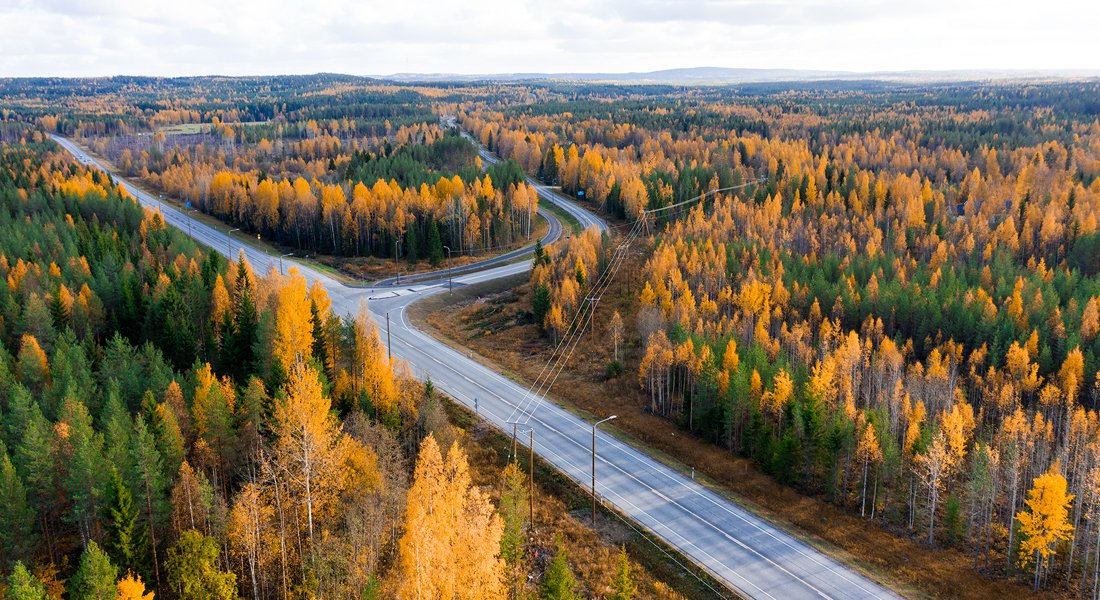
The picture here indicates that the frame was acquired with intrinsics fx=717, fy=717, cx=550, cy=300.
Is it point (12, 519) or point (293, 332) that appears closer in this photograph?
point (12, 519)

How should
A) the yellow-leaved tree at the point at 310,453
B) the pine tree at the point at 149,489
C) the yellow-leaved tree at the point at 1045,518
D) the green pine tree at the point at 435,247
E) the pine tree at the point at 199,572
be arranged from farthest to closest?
the green pine tree at the point at 435,247, the yellow-leaved tree at the point at 1045,518, the yellow-leaved tree at the point at 310,453, the pine tree at the point at 149,489, the pine tree at the point at 199,572

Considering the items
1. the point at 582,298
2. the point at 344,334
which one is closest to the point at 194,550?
the point at 344,334

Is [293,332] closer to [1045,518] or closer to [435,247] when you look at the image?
[1045,518]

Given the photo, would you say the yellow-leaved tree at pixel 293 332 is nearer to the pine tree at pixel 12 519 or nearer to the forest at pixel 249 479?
the forest at pixel 249 479

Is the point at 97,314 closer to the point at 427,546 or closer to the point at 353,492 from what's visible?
the point at 353,492

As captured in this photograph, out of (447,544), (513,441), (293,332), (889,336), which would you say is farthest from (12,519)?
(889,336)

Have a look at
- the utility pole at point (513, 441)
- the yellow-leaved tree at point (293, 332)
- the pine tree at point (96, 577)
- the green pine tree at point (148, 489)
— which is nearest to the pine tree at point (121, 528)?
the green pine tree at point (148, 489)
